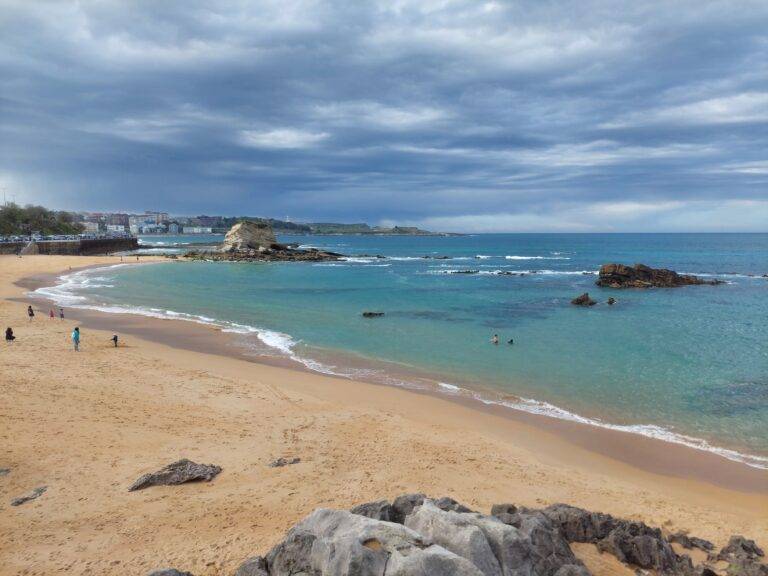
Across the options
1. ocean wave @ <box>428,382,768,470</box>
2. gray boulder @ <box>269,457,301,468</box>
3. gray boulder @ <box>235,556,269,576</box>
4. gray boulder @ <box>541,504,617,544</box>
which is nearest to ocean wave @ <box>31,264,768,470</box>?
ocean wave @ <box>428,382,768,470</box>

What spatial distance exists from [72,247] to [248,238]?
3406cm

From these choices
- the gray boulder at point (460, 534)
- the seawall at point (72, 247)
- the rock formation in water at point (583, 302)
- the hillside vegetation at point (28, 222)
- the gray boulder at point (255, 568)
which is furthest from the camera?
the hillside vegetation at point (28, 222)

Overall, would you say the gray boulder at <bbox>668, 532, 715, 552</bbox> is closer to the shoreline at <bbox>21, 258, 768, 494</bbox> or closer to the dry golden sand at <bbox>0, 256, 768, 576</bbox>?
the dry golden sand at <bbox>0, 256, 768, 576</bbox>

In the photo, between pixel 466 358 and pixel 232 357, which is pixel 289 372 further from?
pixel 466 358

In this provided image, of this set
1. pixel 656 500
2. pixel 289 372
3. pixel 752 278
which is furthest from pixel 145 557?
pixel 752 278

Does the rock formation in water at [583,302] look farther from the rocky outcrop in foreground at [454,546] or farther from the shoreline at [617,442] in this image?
the rocky outcrop in foreground at [454,546]

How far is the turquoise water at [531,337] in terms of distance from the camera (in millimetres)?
17406

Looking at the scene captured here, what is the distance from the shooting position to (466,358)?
2375 cm

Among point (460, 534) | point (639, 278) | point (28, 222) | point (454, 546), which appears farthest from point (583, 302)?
point (28, 222)

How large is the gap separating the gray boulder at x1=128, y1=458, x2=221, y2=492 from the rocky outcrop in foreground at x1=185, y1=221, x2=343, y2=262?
262ft

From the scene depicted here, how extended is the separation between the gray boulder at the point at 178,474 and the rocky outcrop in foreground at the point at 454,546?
4.64m

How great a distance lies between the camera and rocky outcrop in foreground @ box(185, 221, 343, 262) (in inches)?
3590

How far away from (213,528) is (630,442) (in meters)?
11.6

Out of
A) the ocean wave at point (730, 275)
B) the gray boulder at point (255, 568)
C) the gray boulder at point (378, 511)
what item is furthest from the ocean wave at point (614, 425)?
the ocean wave at point (730, 275)
